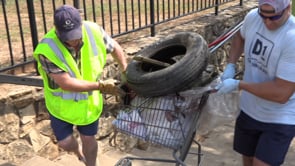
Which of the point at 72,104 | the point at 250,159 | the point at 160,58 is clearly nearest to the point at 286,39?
the point at 160,58

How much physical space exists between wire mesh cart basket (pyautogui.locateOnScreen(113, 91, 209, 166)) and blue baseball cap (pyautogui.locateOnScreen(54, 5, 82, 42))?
2.03 ft

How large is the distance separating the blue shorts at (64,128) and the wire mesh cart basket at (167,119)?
2.60 feet

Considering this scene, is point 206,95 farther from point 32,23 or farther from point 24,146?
point 32,23

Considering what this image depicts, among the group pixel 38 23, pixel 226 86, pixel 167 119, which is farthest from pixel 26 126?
pixel 38 23

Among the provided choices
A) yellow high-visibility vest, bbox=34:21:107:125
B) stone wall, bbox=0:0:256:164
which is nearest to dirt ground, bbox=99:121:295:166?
stone wall, bbox=0:0:256:164

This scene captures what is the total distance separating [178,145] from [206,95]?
33 centimetres

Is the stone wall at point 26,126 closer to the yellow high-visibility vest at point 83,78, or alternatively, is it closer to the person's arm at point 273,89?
the yellow high-visibility vest at point 83,78

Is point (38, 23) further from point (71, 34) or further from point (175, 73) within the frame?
point (175, 73)

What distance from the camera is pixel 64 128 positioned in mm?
3385

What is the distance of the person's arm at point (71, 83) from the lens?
2.99 m

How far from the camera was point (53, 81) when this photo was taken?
3168 millimetres

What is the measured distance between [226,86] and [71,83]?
103 cm

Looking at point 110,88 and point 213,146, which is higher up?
point 110,88

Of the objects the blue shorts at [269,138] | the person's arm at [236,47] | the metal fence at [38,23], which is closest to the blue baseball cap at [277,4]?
the person's arm at [236,47]
